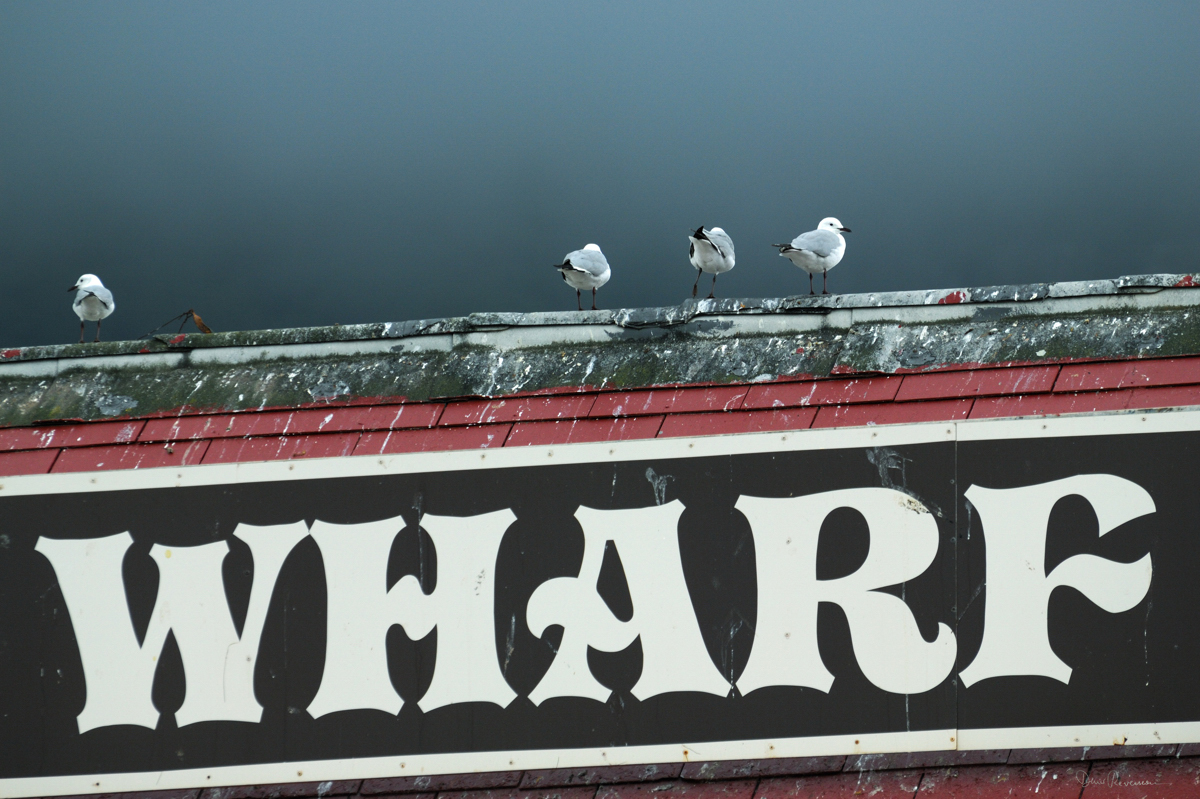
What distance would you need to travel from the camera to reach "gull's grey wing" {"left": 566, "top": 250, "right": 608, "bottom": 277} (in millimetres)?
7207

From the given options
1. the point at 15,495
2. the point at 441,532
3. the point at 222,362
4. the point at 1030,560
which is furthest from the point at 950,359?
the point at 15,495

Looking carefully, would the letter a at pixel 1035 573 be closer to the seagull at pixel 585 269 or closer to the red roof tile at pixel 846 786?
the red roof tile at pixel 846 786

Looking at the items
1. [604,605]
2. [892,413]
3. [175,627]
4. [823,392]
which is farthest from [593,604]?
[175,627]

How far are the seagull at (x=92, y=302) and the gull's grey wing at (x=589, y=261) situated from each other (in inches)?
185

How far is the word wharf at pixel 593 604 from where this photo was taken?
3.89m

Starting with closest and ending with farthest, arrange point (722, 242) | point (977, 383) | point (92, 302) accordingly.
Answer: point (977, 383) < point (722, 242) < point (92, 302)

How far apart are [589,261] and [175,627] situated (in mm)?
3825

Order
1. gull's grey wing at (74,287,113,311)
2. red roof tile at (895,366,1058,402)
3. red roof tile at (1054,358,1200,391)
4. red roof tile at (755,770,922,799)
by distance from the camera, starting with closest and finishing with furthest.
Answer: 1. red roof tile at (755,770,922,799)
2. red roof tile at (1054,358,1200,391)
3. red roof tile at (895,366,1058,402)
4. gull's grey wing at (74,287,113,311)

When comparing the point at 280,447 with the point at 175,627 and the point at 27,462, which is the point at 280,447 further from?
the point at 27,462

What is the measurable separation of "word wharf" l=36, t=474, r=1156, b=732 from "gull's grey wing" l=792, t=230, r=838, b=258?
329cm

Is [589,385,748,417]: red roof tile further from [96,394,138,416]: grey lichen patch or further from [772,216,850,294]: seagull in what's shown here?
[772,216,850,294]: seagull

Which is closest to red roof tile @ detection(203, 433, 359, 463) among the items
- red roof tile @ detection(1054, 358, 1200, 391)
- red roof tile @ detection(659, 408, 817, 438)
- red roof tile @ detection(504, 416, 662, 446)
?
red roof tile @ detection(504, 416, 662, 446)

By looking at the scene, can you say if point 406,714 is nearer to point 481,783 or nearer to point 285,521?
point 481,783

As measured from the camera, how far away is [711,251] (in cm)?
743
